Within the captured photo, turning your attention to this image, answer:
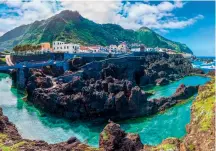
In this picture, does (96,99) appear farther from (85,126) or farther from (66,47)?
(66,47)

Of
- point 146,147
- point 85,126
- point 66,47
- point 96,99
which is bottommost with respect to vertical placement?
point 85,126

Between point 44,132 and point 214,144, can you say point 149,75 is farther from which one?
point 214,144

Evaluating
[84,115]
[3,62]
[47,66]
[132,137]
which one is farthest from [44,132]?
[3,62]

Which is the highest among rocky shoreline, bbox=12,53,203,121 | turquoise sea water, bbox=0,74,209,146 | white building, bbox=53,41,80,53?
white building, bbox=53,41,80,53

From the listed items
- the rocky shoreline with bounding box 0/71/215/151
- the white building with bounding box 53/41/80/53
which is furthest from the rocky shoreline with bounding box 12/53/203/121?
the white building with bounding box 53/41/80/53

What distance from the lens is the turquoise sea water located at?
49500 millimetres

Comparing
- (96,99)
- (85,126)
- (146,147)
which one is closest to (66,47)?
(96,99)

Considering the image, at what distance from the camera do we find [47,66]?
99.5 metres

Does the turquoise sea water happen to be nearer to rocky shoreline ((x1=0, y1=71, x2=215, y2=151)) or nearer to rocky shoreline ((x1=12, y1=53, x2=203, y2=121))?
rocky shoreline ((x1=12, y1=53, x2=203, y2=121))

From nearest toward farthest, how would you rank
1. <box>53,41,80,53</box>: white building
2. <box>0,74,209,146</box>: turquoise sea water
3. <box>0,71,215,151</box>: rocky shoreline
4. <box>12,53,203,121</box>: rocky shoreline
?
1. <box>0,71,215,151</box>: rocky shoreline
2. <box>0,74,209,146</box>: turquoise sea water
3. <box>12,53,203,121</box>: rocky shoreline
4. <box>53,41,80,53</box>: white building

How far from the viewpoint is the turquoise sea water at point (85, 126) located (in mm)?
49500

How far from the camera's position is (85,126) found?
54938 millimetres

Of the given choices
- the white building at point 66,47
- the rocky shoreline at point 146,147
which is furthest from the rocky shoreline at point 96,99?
the white building at point 66,47

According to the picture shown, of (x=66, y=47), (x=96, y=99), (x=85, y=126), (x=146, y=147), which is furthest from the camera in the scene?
(x=66, y=47)
